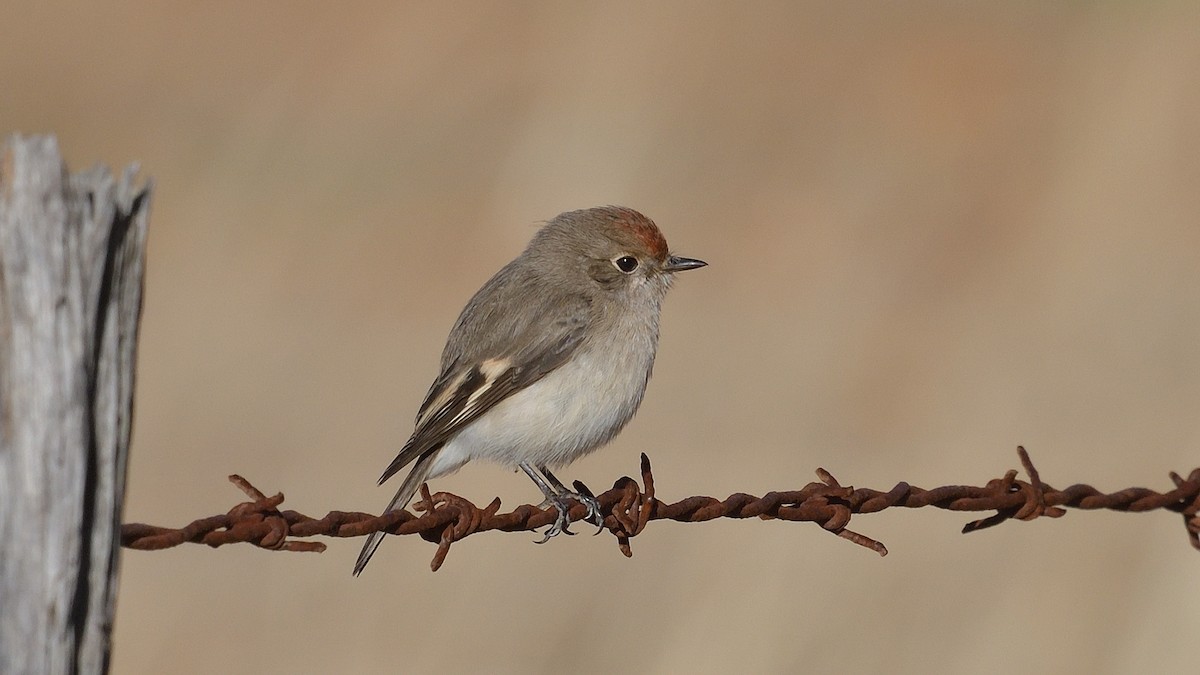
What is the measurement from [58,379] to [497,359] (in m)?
3.57

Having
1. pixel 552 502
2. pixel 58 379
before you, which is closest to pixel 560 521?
pixel 552 502

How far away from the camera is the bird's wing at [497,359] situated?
5.46 meters

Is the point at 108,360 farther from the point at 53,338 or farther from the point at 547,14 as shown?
the point at 547,14

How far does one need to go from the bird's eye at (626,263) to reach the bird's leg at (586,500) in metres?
0.94

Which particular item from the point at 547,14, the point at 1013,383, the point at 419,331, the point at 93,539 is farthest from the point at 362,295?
the point at 93,539

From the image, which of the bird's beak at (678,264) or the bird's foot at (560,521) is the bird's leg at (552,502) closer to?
the bird's foot at (560,521)

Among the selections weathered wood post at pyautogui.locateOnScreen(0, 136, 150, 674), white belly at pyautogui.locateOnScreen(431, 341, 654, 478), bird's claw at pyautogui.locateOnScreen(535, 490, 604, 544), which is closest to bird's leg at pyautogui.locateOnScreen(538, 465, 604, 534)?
bird's claw at pyautogui.locateOnScreen(535, 490, 604, 544)

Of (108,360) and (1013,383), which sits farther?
(1013,383)

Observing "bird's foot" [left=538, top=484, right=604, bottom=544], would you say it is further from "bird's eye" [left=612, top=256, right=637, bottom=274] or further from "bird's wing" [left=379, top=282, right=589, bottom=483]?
"bird's eye" [left=612, top=256, right=637, bottom=274]

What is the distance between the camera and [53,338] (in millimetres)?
2047

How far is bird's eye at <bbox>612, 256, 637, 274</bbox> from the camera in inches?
242

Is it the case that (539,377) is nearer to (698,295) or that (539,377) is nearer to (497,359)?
(497,359)

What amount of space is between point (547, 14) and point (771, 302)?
17.6 ft

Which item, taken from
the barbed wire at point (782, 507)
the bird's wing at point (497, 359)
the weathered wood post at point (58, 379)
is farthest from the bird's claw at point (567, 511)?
the weathered wood post at point (58, 379)
